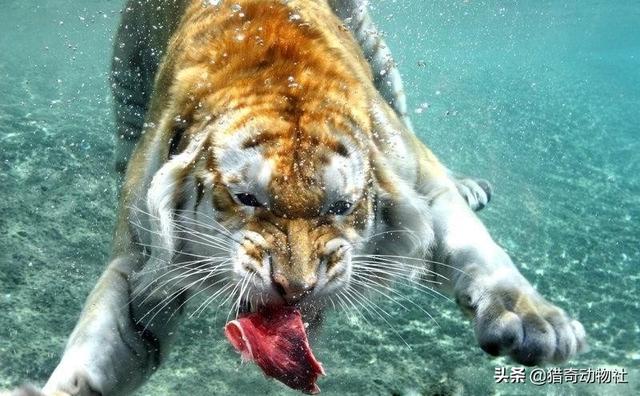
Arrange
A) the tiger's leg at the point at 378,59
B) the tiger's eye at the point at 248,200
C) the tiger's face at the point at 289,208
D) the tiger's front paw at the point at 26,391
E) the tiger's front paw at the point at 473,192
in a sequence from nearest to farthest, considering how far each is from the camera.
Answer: the tiger's front paw at the point at 26,391, the tiger's face at the point at 289,208, the tiger's eye at the point at 248,200, the tiger's front paw at the point at 473,192, the tiger's leg at the point at 378,59

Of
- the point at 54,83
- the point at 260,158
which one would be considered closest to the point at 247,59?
the point at 260,158

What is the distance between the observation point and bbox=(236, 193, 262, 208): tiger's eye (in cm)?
199

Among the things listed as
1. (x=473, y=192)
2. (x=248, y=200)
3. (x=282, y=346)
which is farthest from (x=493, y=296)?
(x=473, y=192)

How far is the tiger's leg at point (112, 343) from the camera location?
2.18m

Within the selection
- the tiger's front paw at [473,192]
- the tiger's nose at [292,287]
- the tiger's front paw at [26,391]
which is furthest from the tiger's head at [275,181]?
the tiger's front paw at [473,192]

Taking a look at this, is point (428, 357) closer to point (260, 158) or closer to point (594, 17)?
point (260, 158)

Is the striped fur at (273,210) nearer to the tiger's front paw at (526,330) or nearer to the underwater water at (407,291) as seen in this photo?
the tiger's front paw at (526,330)

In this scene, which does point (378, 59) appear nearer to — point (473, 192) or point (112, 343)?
point (473, 192)

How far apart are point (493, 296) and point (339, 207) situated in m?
0.62

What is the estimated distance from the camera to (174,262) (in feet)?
7.81

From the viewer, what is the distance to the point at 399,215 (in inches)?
93.9

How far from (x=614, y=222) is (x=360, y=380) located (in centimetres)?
445

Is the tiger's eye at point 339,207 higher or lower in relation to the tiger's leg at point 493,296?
higher

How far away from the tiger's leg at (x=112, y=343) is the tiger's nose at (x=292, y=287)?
82 centimetres
